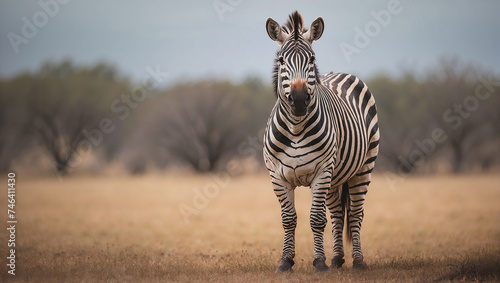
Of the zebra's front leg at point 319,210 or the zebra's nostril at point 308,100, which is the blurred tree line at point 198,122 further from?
the zebra's nostril at point 308,100

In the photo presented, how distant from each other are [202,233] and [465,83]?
29.0 m

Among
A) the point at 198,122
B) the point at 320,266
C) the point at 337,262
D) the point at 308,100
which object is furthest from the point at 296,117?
the point at 198,122

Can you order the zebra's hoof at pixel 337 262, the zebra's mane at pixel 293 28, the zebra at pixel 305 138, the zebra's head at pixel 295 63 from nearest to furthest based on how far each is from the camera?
the zebra's head at pixel 295 63 < the zebra at pixel 305 138 < the zebra's mane at pixel 293 28 < the zebra's hoof at pixel 337 262

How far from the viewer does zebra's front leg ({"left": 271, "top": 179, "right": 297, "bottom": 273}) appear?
270 inches

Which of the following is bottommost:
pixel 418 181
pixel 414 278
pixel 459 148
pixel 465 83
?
pixel 414 278

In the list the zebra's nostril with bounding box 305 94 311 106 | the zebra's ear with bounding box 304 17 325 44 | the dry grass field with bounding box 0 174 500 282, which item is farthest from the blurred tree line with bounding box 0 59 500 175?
the zebra's nostril with bounding box 305 94 311 106

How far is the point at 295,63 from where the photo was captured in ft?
20.6

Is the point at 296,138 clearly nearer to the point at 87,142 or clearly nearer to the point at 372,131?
the point at 372,131

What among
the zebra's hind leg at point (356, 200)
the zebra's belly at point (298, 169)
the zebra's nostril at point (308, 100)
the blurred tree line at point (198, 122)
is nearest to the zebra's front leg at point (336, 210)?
the zebra's hind leg at point (356, 200)

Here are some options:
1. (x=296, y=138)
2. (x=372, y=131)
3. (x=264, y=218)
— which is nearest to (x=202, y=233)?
(x=264, y=218)

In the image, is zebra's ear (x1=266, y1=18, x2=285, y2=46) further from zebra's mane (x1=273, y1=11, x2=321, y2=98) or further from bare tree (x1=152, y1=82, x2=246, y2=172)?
bare tree (x1=152, y1=82, x2=246, y2=172)

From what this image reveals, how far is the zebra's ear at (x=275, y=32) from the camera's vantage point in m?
6.79

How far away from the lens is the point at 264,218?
15.7 m

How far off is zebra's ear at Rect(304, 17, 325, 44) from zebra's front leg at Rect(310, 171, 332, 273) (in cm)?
181
